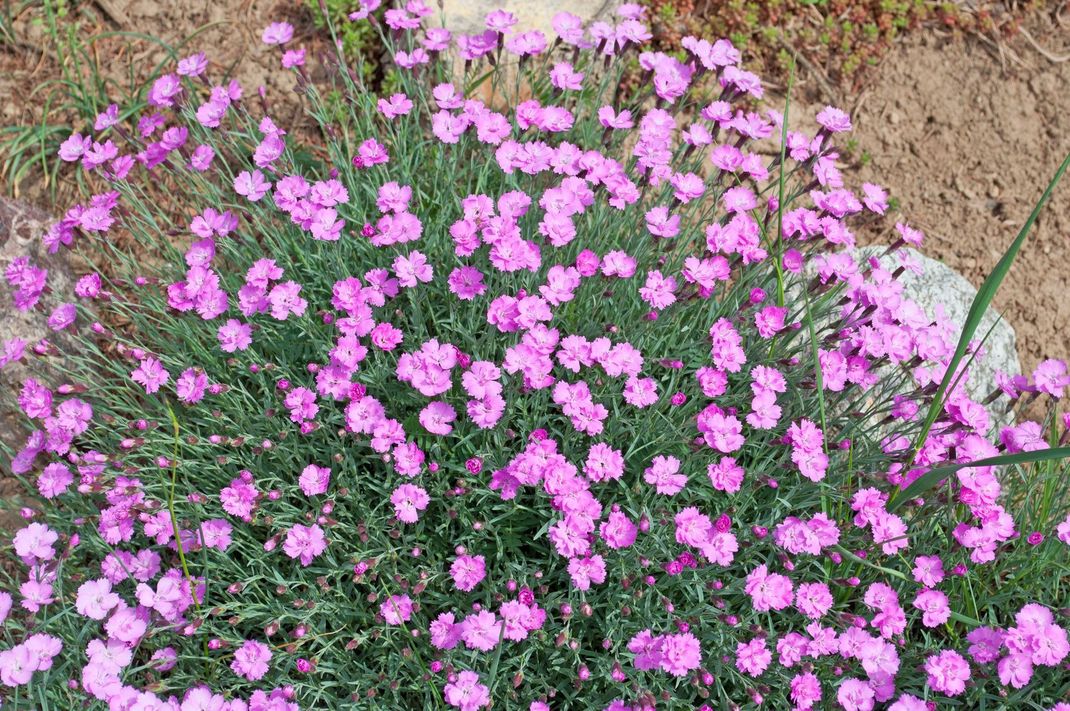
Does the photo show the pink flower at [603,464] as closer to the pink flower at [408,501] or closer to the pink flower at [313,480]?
the pink flower at [408,501]

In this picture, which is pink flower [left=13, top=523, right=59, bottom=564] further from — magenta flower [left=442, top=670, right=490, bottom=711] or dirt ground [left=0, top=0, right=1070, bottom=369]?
dirt ground [left=0, top=0, right=1070, bottom=369]

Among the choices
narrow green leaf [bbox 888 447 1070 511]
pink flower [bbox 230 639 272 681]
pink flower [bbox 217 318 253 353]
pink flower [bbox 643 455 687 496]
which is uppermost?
narrow green leaf [bbox 888 447 1070 511]

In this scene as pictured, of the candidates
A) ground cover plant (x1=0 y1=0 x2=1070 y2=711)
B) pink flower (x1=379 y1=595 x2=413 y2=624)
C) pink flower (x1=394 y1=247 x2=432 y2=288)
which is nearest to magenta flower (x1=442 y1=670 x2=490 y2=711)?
ground cover plant (x1=0 y1=0 x2=1070 y2=711)

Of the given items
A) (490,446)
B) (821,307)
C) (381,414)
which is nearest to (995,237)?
(821,307)

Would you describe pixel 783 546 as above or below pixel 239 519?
above

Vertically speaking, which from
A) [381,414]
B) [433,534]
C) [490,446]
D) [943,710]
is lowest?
[943,710]

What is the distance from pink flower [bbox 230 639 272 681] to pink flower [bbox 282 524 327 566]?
29cm

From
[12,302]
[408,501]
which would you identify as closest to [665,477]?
[408,501]

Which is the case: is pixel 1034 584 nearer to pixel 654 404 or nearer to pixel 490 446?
pixel 654 404

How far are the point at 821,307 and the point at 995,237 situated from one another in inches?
70.4

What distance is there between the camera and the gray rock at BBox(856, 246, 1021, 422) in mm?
3867

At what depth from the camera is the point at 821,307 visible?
3430 millimetres

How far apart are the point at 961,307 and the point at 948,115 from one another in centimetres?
141

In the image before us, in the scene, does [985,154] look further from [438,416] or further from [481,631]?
[481,631]
